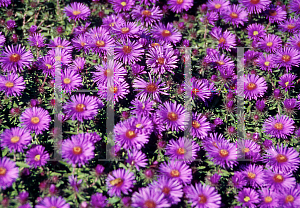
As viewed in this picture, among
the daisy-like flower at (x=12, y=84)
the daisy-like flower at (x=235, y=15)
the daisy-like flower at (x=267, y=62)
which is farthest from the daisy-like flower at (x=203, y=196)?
the daisy-like flower at (x=235, y=15)

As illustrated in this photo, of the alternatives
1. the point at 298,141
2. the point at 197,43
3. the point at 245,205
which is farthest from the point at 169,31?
the point at 245,205

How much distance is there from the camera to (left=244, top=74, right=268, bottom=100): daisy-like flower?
3885 millimetres

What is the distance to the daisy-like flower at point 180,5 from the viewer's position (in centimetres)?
452

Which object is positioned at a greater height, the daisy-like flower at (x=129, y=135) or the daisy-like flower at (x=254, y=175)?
the daisy-like flower at (x=129, y=135)

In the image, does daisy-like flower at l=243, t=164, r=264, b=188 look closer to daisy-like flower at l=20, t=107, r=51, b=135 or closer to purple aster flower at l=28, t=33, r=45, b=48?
daisy-like flower at l=20, t=107, r=51, b=135

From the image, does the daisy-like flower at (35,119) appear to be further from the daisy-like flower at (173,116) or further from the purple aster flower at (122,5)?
the purple aster flower at (122,5)

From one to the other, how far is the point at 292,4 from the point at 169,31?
190 centimetres

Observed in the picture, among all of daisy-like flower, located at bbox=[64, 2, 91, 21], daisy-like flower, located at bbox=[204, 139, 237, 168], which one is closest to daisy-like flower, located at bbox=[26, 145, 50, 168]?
daisy-like flower, located at bbox=[204, 139, 237, 168]

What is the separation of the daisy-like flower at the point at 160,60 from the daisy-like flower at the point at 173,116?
0.44m

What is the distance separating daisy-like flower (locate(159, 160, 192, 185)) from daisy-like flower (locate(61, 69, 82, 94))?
4.41 feet

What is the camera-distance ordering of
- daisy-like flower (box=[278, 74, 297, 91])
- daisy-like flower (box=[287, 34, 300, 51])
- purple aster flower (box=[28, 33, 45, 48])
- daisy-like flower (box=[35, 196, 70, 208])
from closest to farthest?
1. daisy-like flower (box=[35, 196, 70, 208])
2. daisy-like flower (box=[278, 74, 297, 91])
3. purple aster flower (box=[28, 33, 45, 48])
4. daisy-like flower (box=[287, 34, 300, 51])

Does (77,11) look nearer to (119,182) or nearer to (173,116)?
(173,116)

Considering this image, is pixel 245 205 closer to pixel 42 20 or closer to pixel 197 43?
pixel 197 43

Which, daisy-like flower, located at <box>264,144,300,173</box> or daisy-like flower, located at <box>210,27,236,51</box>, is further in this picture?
daisy-like flower, located at <box>210,27,236,51</box>
